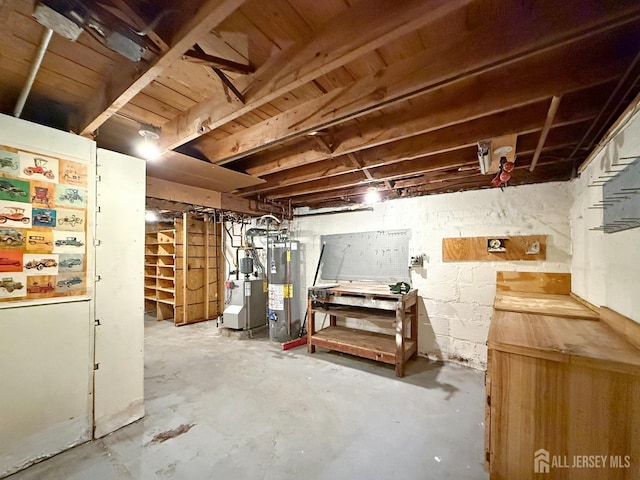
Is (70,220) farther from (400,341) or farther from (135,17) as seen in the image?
(400,341)

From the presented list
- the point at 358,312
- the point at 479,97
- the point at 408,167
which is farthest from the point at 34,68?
the point at 358,312

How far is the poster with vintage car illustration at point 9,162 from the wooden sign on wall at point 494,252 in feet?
12.7

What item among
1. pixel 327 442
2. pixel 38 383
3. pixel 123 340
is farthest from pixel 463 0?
pixel 38 383

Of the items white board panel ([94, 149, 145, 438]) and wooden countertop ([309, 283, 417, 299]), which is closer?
white board panel ([94, 149, 145, 438])

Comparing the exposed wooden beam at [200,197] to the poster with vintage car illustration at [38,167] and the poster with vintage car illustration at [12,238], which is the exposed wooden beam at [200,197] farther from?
the poster with vintage car illustration at [12,238]

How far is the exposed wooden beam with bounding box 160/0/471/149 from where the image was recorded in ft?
3.05

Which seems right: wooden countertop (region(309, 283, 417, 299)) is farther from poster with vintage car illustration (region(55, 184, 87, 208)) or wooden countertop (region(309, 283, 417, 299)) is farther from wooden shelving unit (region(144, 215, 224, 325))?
wooden shelving unit (region(144, 215, 224, 325))

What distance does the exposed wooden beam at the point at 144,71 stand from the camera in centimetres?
91

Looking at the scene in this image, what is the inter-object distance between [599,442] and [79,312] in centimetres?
283

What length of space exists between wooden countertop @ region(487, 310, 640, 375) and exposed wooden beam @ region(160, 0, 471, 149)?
131cm

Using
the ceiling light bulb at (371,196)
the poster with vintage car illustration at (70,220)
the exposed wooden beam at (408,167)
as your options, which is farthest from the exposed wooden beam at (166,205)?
the ceiling light bulb at (371,196)

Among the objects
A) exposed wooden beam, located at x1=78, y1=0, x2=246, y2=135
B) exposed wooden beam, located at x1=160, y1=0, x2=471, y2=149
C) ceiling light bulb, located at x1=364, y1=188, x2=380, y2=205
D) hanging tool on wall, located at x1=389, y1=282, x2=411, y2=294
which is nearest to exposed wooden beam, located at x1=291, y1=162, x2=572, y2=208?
ceiling light bulb, located at x1=364, y1=188, x2=380, y2=205

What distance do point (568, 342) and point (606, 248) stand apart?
929 mm

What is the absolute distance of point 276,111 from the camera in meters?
1.85
